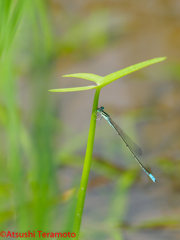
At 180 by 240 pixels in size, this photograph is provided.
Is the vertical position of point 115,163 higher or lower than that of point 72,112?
lower

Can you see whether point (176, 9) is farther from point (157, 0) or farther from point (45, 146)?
point (45, 146)

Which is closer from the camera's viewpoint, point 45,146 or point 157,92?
point 45,146

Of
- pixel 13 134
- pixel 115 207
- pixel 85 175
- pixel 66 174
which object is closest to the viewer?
pixel 85 175

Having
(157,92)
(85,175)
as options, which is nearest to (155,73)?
(157,92)

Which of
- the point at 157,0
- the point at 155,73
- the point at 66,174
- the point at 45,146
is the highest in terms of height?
the point at 157,0

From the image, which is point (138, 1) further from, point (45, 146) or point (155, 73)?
point (45, 146)

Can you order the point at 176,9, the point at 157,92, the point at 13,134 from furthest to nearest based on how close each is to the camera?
1. the point at 176,9
2. the point at 157,92
3. the point at 13,134

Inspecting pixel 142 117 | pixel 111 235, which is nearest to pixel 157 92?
pixel 142 117
